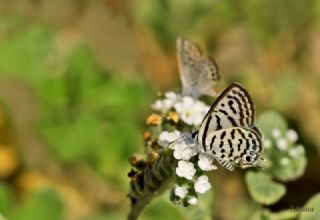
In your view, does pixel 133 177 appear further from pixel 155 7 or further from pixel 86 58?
pixel 155 7

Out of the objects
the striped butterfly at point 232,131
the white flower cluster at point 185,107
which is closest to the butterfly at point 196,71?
the white flower cluster at point 185,107

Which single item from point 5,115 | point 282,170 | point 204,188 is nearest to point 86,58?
point 5,115

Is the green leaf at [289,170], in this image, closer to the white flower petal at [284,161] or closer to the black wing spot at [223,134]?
the white flower petal at [284,161]

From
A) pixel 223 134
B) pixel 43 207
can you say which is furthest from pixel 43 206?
pixel 223 134

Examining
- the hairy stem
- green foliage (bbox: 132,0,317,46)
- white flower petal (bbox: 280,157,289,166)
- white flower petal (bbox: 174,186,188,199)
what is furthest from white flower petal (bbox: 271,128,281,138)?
green foliage (bbox: 132,0,317,46)

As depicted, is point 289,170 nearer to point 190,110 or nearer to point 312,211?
point 312,211

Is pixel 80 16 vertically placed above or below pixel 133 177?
above

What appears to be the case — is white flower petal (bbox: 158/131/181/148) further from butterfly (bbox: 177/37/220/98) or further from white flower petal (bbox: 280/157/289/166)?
white flower petal (bbox: 280/157/289/166)
